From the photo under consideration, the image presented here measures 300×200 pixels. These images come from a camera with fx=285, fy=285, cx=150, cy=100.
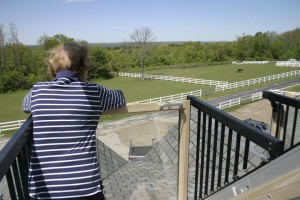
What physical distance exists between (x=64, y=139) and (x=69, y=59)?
1.72ft

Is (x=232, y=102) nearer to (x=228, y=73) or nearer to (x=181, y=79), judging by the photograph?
(x=181, y=79)

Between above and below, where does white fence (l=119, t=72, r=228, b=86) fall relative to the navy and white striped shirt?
below

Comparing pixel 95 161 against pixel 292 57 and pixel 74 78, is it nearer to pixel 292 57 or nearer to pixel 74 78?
pixel 74 78

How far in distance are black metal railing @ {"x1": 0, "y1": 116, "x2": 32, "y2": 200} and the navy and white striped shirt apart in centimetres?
5

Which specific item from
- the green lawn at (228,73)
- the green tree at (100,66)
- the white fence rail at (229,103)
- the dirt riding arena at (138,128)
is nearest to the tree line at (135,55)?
the green tree at (100,66)

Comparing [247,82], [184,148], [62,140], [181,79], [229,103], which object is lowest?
[229,103]

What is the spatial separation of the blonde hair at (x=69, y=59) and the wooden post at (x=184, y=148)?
0.99 m

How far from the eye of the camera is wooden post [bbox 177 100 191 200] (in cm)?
254

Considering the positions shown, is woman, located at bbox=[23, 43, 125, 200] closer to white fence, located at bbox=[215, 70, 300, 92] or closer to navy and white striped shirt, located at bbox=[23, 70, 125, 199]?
navy and white striped shirt, located at bbox=[23, 70, 125, 199]

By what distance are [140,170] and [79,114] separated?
3.01 m

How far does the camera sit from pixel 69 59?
1866 millimetres

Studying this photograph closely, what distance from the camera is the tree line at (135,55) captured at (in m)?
41.9

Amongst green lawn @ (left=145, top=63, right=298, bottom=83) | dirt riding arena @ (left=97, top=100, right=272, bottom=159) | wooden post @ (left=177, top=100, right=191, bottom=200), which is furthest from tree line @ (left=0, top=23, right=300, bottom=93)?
wooden post @ (left=177, top=100, right=191, bottom=200)

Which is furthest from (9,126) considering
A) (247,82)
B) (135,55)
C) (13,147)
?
(135,55)
